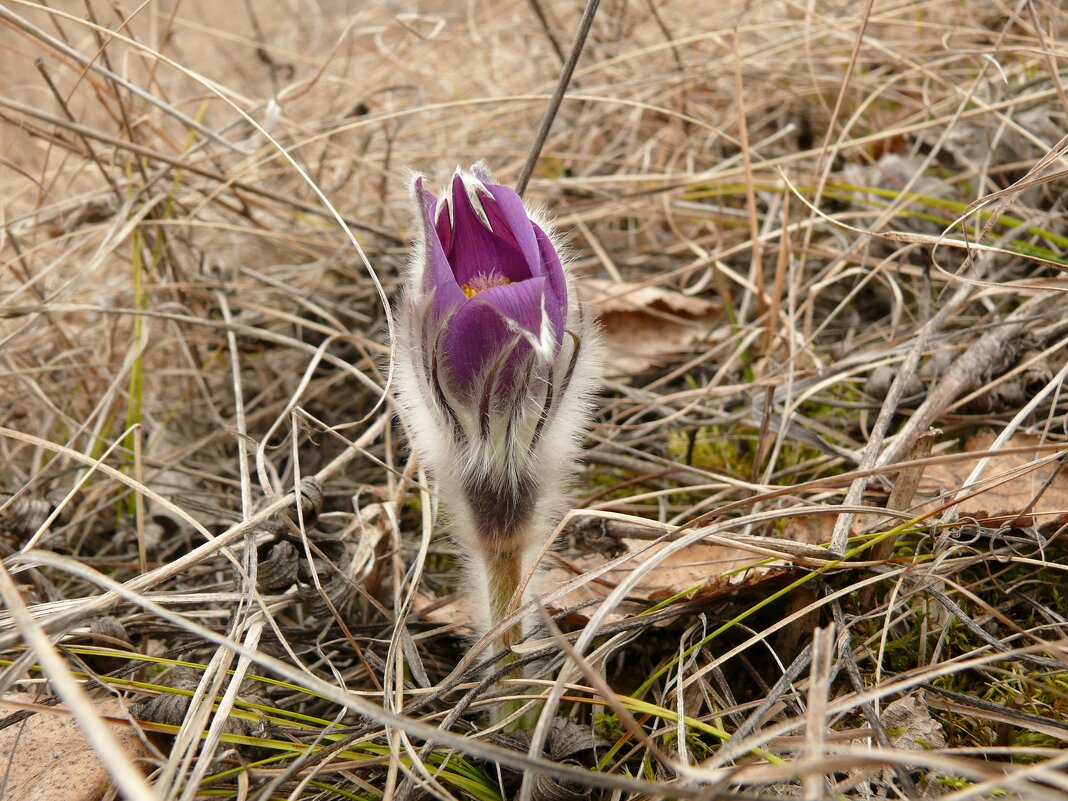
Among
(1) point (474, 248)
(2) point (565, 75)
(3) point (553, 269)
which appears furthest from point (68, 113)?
(3) point (553, 269)

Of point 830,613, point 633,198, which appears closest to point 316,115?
point 633,198

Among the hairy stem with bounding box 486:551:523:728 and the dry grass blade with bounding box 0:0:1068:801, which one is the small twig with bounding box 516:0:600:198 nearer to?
the dry grass blade with bounding box 0:0:1068:801

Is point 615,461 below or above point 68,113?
below

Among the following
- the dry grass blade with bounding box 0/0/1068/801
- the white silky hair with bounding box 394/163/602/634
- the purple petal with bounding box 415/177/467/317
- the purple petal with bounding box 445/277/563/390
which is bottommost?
the dry grass blade with bounding box 0/0/1068/801

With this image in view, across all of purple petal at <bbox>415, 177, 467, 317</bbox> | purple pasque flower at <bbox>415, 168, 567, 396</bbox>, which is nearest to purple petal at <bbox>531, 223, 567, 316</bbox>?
purple pasque flower at <bbox>415, 168, 567, 396</bbox>

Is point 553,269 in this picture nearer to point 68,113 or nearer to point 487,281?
point 487,281

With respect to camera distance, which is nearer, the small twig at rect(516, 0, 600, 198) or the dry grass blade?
the dry grass blade

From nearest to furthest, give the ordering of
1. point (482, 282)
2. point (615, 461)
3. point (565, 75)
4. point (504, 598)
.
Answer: point (482, 282), point (504, 598), point (565, 75), point (615, 461)

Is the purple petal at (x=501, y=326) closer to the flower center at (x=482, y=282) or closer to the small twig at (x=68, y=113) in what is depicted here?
the flower center at (x=482, y=282)

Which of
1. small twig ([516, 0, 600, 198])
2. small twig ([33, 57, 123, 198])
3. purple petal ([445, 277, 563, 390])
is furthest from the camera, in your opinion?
small twig ([33, 57, 123, 198])
